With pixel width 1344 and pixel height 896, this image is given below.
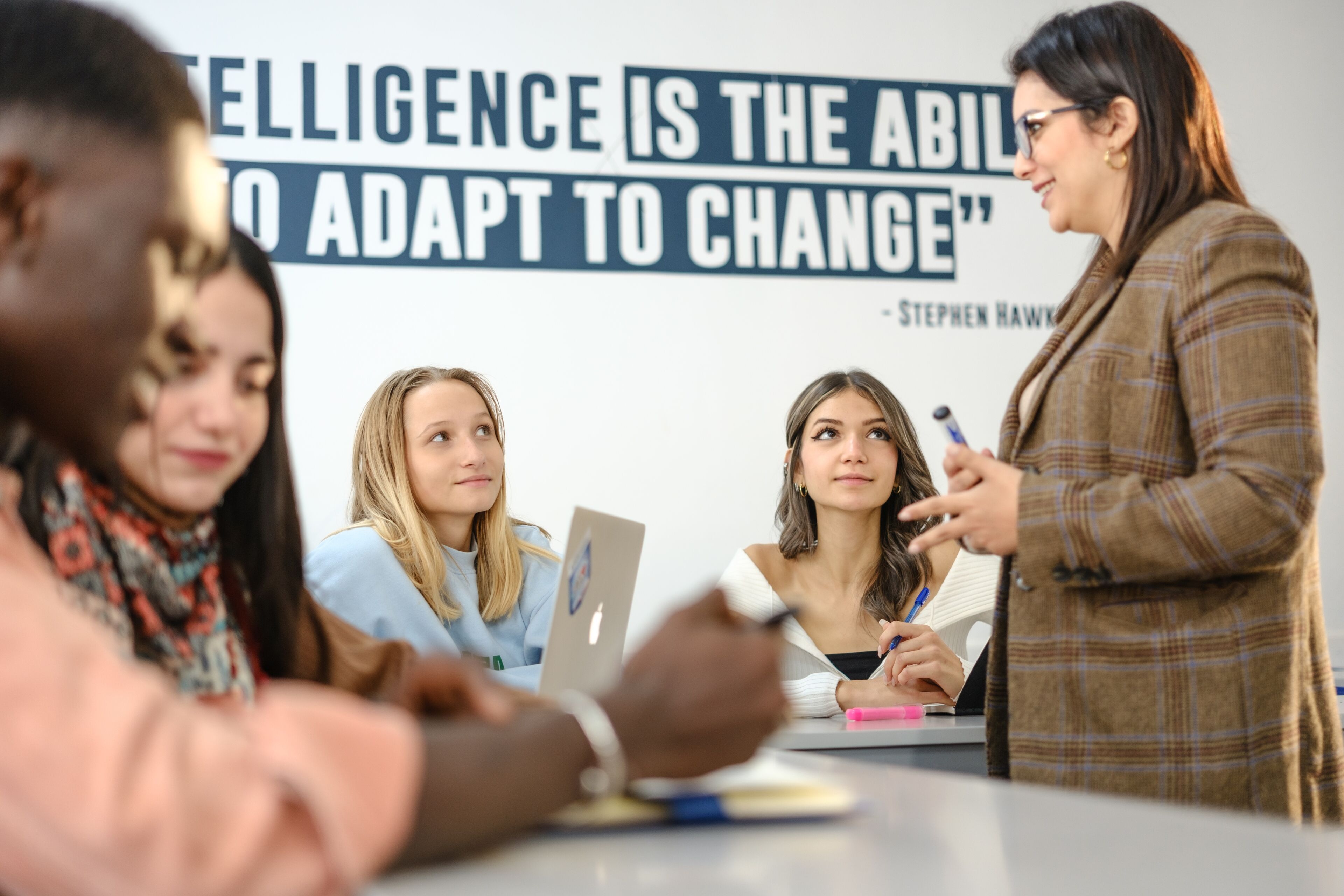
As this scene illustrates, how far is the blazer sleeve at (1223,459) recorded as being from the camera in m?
1.32

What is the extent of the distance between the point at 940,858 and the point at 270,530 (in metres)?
0.72

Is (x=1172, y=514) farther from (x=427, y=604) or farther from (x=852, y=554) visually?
(x=852, y=554)

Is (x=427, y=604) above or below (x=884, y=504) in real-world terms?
below

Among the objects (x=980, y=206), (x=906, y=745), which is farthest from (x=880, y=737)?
(x=980, y=206)

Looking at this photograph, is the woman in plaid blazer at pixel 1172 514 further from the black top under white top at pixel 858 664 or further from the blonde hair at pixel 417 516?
the blonde hair at pixel 417 516

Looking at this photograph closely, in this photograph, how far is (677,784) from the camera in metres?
0.81

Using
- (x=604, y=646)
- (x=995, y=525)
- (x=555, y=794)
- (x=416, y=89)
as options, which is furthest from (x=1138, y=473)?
(x=416, y=89)

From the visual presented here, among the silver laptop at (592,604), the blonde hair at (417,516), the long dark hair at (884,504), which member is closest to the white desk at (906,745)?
the silver laptop at (592,604)

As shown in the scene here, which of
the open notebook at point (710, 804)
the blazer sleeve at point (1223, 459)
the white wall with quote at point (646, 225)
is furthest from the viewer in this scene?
the white wall with quote at point (646, 225)

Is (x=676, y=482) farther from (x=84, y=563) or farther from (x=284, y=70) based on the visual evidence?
(x=84, y=563)

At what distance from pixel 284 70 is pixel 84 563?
324 cm

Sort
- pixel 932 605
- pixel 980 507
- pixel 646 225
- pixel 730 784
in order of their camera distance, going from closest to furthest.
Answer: pixel 730 784, pixel 980 507, pixel 932 605, pixel 646 225

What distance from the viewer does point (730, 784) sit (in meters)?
0.81

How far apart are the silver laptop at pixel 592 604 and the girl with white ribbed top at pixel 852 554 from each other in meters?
1.17
